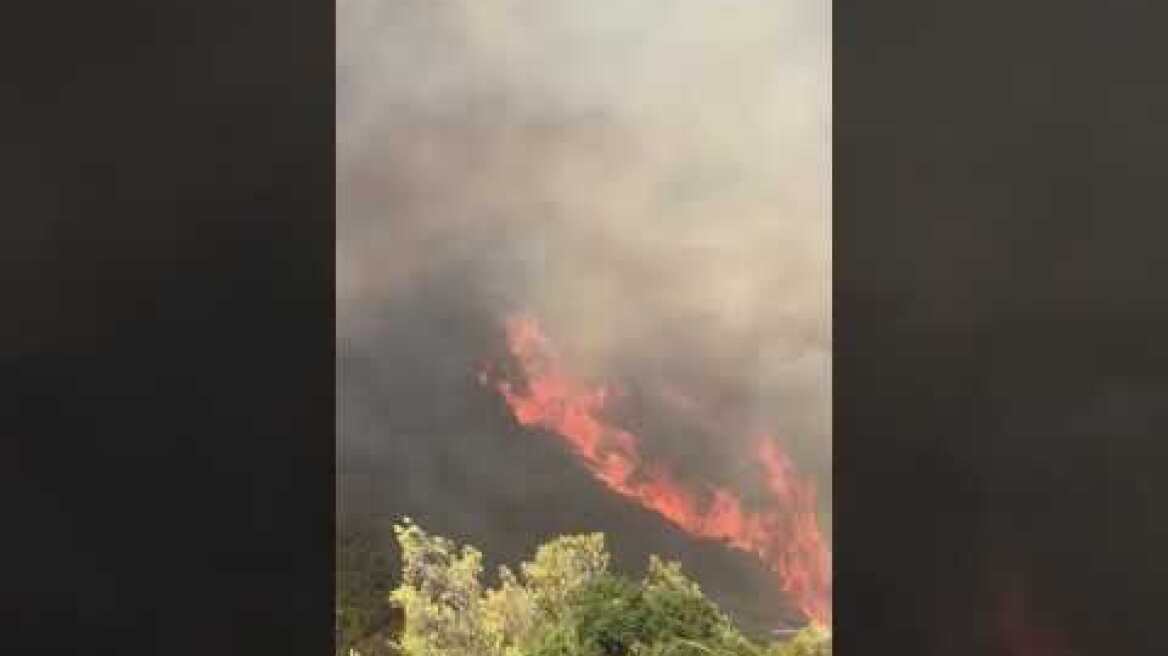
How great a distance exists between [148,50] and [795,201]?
83.0 inches

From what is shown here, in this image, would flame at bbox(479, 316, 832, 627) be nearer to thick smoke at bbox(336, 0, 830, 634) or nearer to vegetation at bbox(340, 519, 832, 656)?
thick smoke at bbox(336, 0, 830, 634)

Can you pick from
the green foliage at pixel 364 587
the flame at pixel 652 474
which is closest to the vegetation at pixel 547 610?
the green foliage at pixel 364 587

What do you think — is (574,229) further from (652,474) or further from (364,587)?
(364,587)

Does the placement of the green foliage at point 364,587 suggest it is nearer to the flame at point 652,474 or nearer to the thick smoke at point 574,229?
the thick smoke at point 574,229

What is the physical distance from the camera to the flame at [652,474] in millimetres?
4352

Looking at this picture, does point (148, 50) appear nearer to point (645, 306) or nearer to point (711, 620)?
point (645, 306)

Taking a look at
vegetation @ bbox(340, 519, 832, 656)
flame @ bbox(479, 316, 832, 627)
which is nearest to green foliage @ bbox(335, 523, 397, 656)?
vegetation @ bbox(340, 519, 832, 656)

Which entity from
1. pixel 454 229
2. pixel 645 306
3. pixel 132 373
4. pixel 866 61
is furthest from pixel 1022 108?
pixel 132 373

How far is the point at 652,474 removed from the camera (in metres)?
4.39

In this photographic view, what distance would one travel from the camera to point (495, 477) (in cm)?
430

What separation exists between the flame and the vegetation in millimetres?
219

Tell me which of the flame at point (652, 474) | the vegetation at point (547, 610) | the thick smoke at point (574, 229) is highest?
the thick smoke at point (574, 229)

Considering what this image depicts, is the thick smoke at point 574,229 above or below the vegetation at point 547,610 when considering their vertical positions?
above

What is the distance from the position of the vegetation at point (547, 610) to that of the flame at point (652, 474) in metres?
0.22
